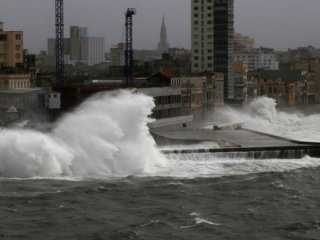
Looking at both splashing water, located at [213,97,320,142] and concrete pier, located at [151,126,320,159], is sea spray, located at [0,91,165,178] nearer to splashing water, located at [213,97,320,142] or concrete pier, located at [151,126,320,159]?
concrete pier, located at [151,126,320,159]

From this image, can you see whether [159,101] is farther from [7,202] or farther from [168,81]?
[7,202]

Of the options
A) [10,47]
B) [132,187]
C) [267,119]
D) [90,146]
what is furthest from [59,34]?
[132,187]

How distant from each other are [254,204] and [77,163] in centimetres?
1194

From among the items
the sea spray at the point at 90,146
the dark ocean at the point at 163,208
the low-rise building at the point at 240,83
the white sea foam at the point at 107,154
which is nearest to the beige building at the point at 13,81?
the white sea foam at the point at 107,154

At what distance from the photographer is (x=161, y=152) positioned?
4531cm

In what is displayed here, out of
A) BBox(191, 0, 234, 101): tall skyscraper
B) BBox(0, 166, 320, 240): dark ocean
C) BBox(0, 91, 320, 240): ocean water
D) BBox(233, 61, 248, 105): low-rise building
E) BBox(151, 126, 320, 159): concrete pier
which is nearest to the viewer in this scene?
BBox(0, 166, 320, 240): dark ocean

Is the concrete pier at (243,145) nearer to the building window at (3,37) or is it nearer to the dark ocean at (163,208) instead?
the dark ocean at (163,208)

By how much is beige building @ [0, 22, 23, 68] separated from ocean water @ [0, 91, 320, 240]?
133ft

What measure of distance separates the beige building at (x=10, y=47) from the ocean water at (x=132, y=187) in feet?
133

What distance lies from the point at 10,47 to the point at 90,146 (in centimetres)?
4988

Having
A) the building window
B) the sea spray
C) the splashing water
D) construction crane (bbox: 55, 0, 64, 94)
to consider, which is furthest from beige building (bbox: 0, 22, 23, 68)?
the sea spray

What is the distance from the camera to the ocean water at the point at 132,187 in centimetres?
2692

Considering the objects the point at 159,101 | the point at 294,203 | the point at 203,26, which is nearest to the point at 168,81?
the point at 159,101

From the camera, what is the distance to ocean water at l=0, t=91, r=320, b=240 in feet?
88.3
